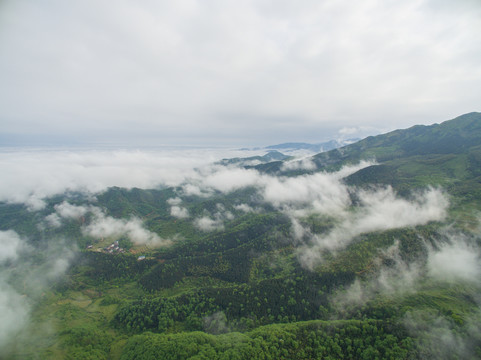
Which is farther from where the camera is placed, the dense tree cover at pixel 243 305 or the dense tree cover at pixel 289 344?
the dense tree cover at pixel 243 305

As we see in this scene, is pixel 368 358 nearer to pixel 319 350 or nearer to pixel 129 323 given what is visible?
pixel 319 350

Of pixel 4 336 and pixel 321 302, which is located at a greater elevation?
pixel 4 336

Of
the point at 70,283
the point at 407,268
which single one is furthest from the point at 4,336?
the point at 407,268

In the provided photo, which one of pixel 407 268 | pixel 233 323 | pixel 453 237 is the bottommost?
pixel 233 323

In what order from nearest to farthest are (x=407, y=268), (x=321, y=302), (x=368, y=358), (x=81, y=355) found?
(x=368, y=358), (x=81, y=355), (x=321, y=302), (x=407, y=268)

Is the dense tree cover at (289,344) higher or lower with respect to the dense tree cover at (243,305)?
higher

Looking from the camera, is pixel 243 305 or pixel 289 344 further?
pixel 243 305

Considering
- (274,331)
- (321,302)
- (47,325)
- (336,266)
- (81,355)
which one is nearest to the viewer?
(81,355)

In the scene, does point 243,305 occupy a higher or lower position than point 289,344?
lower

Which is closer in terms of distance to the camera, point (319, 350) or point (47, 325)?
point (319, 350)

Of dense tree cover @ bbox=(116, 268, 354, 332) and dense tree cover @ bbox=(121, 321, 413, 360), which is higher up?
dense tree cover @ bbox=(121, 321, 413, 360)

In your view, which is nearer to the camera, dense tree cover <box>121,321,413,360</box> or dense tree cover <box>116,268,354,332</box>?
dense tree cover <box>121,321,413,360</box>
